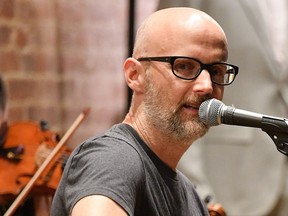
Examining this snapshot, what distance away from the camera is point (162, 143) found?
4.15 feet

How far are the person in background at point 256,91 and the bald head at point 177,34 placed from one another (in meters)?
1.04

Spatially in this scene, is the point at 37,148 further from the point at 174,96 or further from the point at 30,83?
the point at 174,96

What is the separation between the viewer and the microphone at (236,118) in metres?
0.97

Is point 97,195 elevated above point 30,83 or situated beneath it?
elevated above

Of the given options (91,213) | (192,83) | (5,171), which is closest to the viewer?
(91,213)

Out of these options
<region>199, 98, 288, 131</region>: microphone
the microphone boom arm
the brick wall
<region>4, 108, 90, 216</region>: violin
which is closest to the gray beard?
<region>199, 98, 288, 131</region>: microphone

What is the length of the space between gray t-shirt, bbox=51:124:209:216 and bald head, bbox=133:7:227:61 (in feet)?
0.60

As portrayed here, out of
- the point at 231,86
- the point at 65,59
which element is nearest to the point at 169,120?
the point at 231,86

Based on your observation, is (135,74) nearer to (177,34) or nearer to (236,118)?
(177,34)

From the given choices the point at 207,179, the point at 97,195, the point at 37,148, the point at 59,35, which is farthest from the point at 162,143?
the point at 59,35

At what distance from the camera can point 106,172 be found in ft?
3.31

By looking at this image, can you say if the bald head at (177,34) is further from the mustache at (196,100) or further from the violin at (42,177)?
the violin at (42,177)

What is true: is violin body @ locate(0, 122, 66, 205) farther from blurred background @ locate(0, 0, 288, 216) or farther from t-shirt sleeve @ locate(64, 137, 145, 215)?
t-shirt sleeve @ locate(64, 137, 145, 215)

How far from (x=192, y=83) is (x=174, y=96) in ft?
0.15
